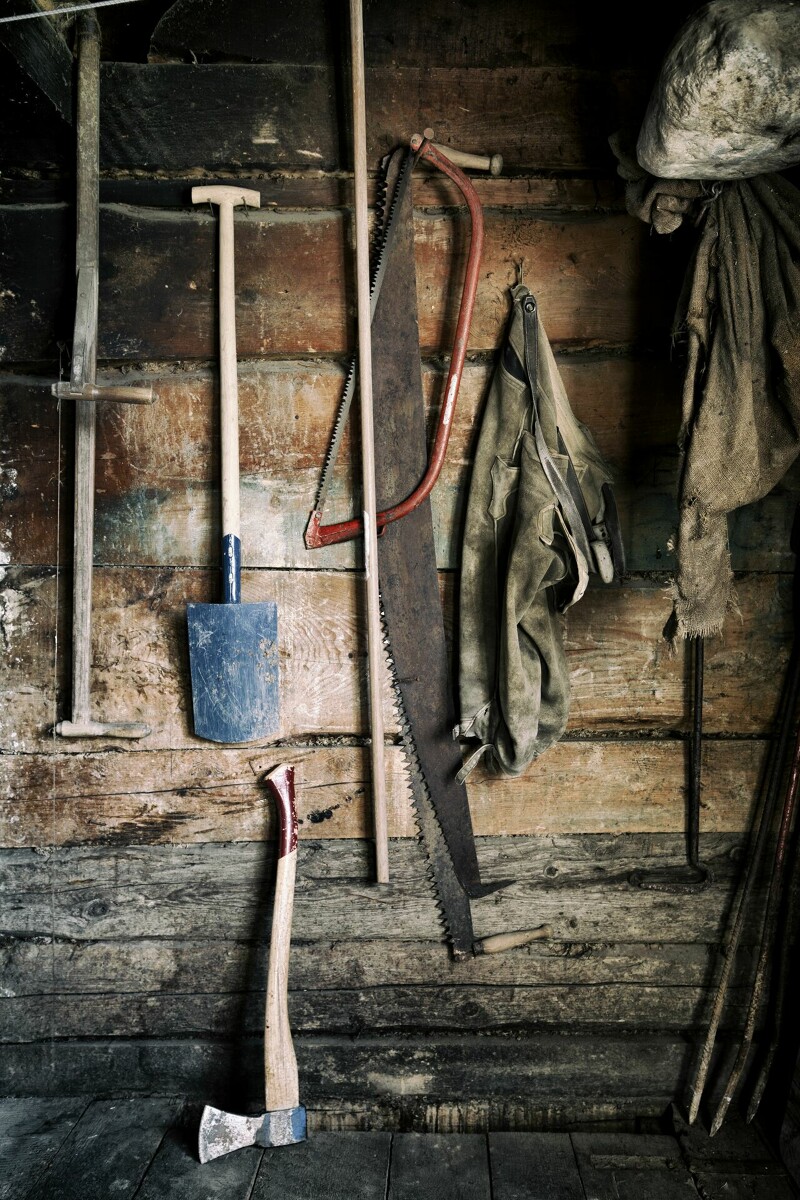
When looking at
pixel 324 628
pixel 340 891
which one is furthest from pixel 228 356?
pixel 340 891

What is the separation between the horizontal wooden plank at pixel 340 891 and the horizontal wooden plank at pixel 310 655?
25 cm

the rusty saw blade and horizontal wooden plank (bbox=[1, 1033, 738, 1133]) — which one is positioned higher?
the rusty saw blade

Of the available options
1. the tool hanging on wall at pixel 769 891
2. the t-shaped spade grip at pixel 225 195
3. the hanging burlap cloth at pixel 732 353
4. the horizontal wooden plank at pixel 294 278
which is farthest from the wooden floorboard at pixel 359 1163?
the t-shaped spade grip at pixel 225 195

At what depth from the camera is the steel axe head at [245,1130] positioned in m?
1.69

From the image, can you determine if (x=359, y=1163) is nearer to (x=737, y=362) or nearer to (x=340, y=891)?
(x=340, y=891)

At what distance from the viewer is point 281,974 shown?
69.6 inches

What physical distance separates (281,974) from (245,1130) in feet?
0.98

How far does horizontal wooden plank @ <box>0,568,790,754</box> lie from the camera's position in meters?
1.83

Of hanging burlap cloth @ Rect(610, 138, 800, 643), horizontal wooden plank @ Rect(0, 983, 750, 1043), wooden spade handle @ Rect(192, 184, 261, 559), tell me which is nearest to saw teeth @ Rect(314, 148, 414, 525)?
wooden spade handle @ Rect(192, 184, 261, 559)

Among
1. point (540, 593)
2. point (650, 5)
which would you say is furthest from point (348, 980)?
point (650, 5)

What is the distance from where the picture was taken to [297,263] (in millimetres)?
1791

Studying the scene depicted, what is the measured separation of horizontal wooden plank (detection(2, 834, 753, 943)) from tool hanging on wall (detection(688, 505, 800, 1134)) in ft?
0.17

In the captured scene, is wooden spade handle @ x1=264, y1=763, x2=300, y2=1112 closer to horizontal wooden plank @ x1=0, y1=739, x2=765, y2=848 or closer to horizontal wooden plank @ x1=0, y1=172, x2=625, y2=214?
horizontal wooden plank @ x1=0, y1=739, x2=765, y2=848

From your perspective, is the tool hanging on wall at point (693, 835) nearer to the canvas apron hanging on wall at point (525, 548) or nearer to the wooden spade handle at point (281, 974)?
the canvas apron hanging on wall at point (525, 548)
